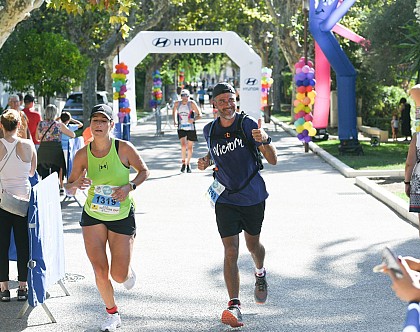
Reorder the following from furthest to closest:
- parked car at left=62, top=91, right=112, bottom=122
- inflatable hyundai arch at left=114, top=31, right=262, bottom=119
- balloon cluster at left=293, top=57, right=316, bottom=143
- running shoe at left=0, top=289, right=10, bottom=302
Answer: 1. parked car at left=62, top=91, right=112, bottom=122
2. inflatable hyundai arch at left=114, top=31, right=262, bottom=119
3. balloon cluster at left=293, top=57, right=316, bottom=143
4. running shoe at left=0, top=289, right=10, bottom=302

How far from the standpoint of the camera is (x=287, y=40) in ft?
116

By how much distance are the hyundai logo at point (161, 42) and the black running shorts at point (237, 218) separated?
26103 mm

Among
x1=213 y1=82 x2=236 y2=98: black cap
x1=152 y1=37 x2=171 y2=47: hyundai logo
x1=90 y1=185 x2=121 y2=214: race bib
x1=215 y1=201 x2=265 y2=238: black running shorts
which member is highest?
x1=152 y1=37 x2=171 y2=47: hyundai logo

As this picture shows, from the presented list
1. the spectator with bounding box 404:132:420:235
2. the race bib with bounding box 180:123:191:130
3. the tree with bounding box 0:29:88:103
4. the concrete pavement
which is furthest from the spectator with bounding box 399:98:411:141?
the spectator with bounding box 404:132:420:235

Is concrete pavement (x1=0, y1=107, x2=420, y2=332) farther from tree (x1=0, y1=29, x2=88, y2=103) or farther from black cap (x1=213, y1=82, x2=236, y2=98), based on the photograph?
tree (x1=0, y1=29, x2=88, y2=103)

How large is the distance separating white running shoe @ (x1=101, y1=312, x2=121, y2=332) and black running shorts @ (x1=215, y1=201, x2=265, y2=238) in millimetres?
1020

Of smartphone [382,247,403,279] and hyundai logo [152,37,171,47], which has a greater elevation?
hyundai logo [152,37,171,47]

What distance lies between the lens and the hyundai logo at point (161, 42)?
3309cm

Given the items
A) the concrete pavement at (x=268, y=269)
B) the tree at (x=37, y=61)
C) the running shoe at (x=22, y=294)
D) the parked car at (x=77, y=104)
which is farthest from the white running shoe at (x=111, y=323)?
the parked car at (x=77, y=104)

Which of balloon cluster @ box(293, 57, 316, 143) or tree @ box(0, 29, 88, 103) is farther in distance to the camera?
tree @ box(0, 29, 88, 103)

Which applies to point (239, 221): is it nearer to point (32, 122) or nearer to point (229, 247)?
point (229, 247)

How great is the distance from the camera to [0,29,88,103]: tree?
30.8 m

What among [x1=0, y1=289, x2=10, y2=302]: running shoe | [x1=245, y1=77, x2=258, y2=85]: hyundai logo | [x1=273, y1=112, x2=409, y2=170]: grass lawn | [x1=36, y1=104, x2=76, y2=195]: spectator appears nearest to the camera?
[x1=0, y1=289, x2=10, y2=302]: running shoe

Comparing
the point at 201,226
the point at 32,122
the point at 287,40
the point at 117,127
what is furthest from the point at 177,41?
the point at 201,226
